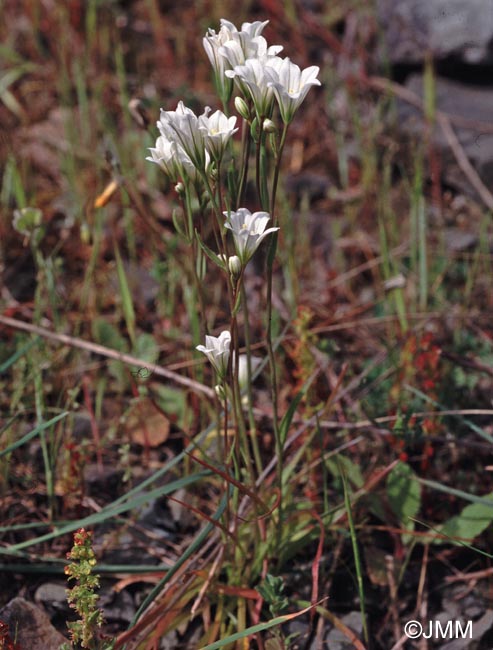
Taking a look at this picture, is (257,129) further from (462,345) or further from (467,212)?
(467,212)

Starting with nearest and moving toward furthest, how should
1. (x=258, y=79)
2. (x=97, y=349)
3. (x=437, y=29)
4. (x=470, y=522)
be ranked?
(x=258, y=79)
(x=470, y=522)
(x=97, y=349)
(x=437, y=29)

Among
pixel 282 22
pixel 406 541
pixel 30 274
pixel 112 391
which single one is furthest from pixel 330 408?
pixel 282 22

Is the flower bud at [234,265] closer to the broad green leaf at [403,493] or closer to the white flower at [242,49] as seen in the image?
the white flower at [242,49]

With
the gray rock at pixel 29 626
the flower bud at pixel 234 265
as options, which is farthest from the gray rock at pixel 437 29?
the gray rock at pixel 29 626

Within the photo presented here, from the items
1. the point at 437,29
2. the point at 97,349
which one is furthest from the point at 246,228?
the point at 437,29

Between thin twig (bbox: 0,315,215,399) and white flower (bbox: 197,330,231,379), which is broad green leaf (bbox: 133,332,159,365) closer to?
thin twig (bbox: 0,315,215,399)

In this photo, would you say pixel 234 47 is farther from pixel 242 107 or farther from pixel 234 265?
pixel 234 265
